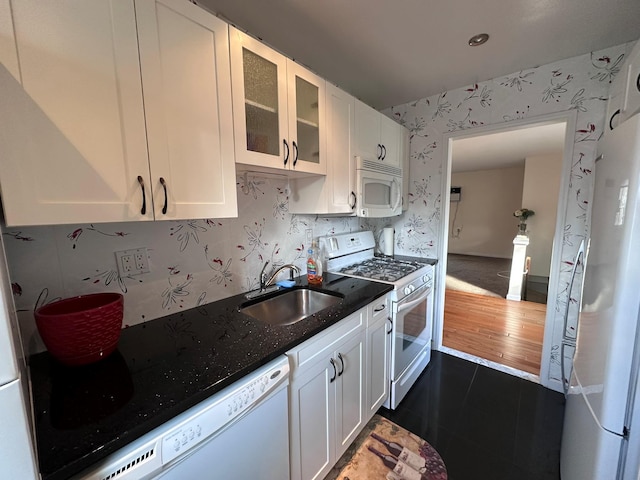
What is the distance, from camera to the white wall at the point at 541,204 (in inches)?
187

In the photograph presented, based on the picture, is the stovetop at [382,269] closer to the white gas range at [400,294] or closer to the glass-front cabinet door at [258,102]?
the white gas range at [400,294]

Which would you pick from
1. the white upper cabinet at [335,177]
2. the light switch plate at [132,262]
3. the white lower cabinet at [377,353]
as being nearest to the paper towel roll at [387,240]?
the white upper cabinet at [335,177]

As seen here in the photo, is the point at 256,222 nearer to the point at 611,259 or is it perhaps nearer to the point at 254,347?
the point at 254,347

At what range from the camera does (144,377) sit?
83cm

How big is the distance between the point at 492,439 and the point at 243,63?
2499mm

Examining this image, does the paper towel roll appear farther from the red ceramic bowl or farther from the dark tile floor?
the red ceramic bowl

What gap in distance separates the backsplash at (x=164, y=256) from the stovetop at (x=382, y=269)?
429 mm

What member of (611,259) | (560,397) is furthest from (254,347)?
(560,397)

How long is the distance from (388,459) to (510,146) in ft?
15.2

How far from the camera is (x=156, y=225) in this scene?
3.95 feet

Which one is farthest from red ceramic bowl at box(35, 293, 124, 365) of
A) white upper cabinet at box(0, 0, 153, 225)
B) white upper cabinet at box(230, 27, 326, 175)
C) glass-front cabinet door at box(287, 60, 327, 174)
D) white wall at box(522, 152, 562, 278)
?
white wall at box(522, 152, 562, 278)

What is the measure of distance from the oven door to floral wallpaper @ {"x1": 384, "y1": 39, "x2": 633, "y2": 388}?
622 mm

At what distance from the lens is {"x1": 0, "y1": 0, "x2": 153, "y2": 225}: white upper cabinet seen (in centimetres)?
66

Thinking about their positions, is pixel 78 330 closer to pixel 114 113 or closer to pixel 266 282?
pixel 114 113
